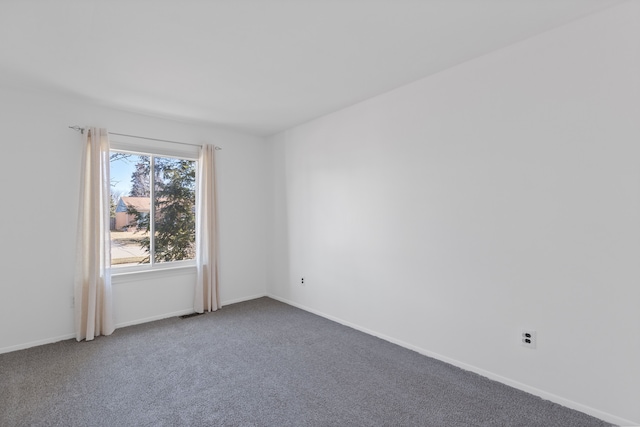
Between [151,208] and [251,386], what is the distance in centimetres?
279

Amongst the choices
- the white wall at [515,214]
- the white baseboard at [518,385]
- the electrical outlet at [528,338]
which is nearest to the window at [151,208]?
the white wall at [515,214]

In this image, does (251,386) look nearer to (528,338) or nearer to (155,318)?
(528,338)

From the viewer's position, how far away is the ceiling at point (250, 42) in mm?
1961

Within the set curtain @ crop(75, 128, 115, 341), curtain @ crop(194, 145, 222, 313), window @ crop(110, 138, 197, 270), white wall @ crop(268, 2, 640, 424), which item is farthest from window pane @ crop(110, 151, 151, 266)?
white wall @ crop(268, 2, 640, 424)

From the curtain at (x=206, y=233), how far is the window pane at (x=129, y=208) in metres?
0.64

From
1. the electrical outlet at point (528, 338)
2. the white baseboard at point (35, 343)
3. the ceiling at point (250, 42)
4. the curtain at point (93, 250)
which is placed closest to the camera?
the ceiling at point (250, 42)

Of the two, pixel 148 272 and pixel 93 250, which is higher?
pixel 93 250

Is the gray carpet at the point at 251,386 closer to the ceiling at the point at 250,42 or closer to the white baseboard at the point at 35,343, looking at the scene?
the white baseboard at the point at 35,343

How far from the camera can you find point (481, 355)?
2.59 metres

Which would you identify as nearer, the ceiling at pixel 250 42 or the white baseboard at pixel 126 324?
the ceiling at pixel 250 42

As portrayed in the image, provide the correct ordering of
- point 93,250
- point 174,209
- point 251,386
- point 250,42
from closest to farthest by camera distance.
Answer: point 250,42 < point 251,386 < point 93,250 < point 174,209

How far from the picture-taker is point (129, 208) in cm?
401

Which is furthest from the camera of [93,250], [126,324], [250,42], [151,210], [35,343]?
[151,210]

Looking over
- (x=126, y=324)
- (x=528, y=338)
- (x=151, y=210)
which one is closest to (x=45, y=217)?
(x=151, y=210)
